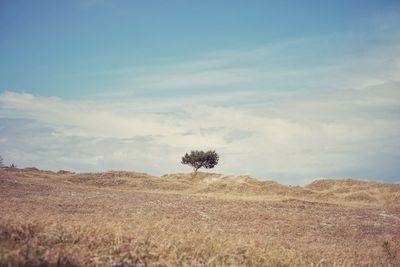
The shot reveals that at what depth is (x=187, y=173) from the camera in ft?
235

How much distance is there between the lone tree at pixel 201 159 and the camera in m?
71.3

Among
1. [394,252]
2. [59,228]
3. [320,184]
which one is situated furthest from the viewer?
[320,184]

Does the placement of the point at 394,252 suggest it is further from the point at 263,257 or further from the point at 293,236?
the point at 263,257

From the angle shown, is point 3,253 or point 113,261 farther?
point 113,261

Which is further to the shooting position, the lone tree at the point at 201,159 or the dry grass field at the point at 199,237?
the lone tree at the point at 201,159

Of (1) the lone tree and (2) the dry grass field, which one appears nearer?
(2) the dry grass field

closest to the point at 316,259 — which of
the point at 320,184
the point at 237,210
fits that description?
the point at 237,210

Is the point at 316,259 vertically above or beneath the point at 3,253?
beneath

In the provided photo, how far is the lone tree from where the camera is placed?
71.3 metres

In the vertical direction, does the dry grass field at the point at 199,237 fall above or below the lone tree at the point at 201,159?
below

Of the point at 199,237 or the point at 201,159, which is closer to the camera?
the point at 199,237

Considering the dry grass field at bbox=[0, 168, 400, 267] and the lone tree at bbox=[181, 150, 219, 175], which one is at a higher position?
the lone tree at bbox=[181, 150, 219, 175]

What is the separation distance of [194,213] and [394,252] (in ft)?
31.9

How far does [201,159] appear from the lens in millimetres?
71438
